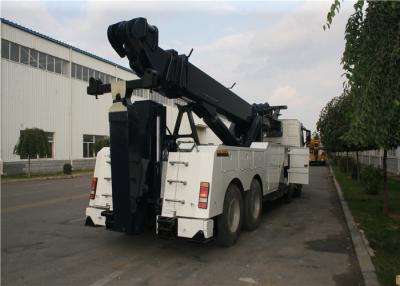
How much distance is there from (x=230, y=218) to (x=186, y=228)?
1204 mm

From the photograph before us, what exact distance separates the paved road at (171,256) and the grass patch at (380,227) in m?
0.39

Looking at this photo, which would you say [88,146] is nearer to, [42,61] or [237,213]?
[42,61]

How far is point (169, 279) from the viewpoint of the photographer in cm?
571

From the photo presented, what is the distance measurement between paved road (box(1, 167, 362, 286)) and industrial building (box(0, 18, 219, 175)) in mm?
15546

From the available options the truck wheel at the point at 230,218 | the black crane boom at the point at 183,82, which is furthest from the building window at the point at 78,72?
the truck wheel at the point at 230,218

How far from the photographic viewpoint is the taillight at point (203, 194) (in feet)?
21.5

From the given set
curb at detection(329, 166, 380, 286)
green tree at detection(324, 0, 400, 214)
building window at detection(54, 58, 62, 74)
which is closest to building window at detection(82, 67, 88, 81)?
building window at detection(54, 58, 62, 74)

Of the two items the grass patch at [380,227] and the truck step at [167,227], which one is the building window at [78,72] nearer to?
the grass patch at [380,227]

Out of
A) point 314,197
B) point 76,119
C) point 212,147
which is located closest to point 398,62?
point 212,147

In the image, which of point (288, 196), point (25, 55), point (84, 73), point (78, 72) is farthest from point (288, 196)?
point (84, 73)

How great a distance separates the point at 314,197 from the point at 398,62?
10591 mm

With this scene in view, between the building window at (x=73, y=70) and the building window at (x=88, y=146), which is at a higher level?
the building window at (x=73, y=70)

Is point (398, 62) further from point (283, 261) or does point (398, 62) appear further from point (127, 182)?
point (127, 182)

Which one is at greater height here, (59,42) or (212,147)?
(59,42)
